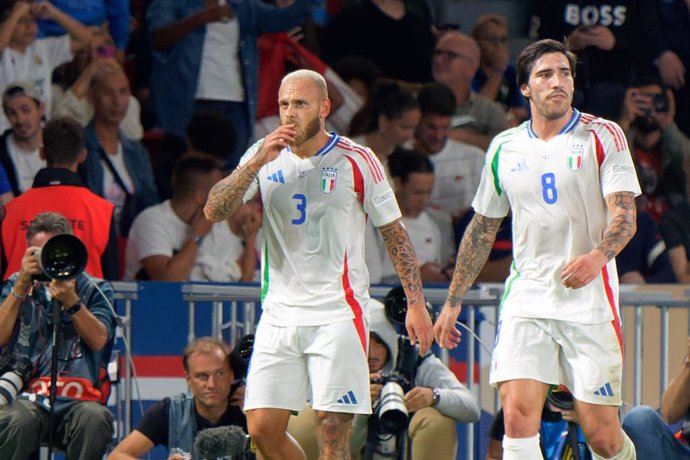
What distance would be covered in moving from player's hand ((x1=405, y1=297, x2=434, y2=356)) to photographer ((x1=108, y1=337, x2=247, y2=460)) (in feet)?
5.01

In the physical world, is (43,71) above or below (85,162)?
above

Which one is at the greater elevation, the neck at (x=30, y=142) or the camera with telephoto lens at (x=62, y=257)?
the neck at (x=30, y=142)

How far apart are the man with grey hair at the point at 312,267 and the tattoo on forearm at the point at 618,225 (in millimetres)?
1040

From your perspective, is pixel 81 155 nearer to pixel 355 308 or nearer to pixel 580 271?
pixel 355 308

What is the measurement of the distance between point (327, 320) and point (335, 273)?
0.24 m

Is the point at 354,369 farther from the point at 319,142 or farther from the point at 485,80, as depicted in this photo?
the point at 485,80

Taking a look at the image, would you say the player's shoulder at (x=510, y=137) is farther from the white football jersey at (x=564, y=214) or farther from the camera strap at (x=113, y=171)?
the camera strap at (x=113, y=171)

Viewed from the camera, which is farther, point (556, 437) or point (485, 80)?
point (485, 80)

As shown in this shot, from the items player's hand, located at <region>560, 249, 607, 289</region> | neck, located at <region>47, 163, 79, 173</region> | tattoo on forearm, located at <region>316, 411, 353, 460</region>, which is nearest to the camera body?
tattoo on forearm, located at <region>316, 411, 353, 460</region>

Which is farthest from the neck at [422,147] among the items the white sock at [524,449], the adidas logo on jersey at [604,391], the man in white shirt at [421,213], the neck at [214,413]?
the white sock at [524,449]

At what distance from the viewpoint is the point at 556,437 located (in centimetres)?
796

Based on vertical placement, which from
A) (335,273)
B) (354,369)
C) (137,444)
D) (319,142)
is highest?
(319,142)

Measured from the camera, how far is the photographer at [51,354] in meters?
7.91

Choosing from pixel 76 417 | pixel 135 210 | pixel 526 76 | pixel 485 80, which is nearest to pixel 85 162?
pixel 135 210
